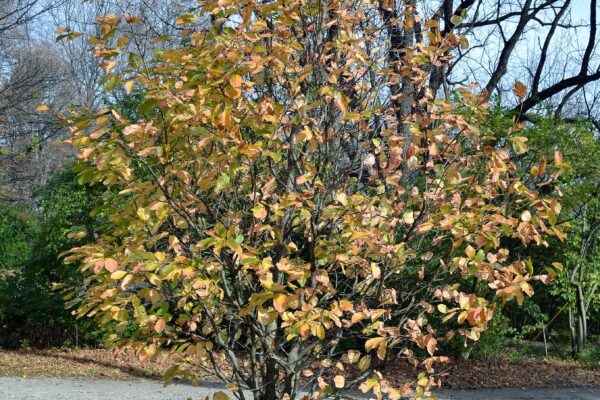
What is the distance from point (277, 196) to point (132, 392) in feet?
20.6

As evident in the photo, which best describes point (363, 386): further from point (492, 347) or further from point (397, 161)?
point (492, 347)

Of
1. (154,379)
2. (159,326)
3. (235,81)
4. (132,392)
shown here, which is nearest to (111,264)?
(159,326)

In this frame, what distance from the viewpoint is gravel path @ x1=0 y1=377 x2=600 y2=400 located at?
320 inches

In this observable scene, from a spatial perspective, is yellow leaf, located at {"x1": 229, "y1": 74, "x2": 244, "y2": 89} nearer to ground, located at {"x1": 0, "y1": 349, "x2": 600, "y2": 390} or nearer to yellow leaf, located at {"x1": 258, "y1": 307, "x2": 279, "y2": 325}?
yellow leaf, located at {"x1": 258, "y1": 307, "x2": 279, "y2": 325}

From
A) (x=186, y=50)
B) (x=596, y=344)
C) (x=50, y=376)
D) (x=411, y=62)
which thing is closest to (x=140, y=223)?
(x=186, y=50)

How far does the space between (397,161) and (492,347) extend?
9.04m

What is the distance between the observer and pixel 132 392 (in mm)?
8492

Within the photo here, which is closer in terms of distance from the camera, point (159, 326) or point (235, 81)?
point (235, 81)

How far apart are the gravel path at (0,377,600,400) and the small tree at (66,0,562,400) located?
18.0 feet

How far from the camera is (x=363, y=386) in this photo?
2805mm

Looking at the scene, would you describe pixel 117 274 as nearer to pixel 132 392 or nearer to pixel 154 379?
pixel 132 392

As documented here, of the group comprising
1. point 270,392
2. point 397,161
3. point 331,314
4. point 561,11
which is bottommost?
point 270,392

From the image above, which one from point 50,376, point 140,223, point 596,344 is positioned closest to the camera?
point 140,223

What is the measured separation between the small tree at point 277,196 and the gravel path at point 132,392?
549 cm
